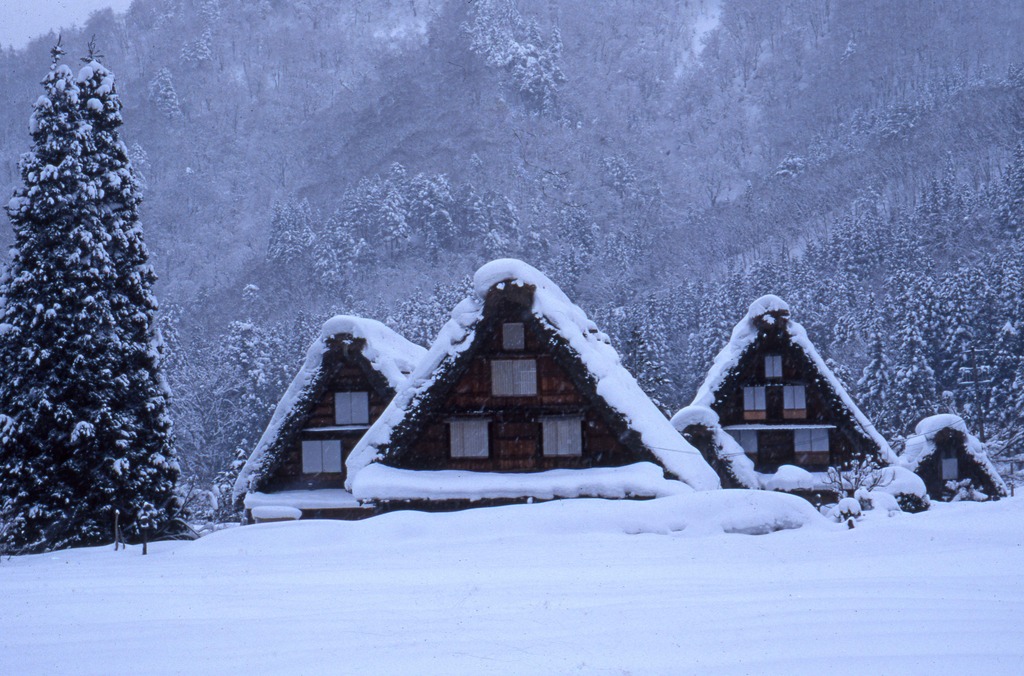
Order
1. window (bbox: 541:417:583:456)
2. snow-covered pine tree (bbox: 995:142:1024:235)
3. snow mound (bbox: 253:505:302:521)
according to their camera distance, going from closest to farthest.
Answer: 1. window (bbox: 541:417:583:456)
2. snow mound (bbox: 253:505:302:521)
3. snow-covered pine tree (bbox: 995:142:1024:235)

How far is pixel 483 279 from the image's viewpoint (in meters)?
22.8

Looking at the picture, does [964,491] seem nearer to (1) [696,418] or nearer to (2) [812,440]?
(2) [812,440]

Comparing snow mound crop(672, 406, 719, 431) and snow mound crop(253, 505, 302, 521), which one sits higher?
snow mound crop(672, 406, 719, 431)

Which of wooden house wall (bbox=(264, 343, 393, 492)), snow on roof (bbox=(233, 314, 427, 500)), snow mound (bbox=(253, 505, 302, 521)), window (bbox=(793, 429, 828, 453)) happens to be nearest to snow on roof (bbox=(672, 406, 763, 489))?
window (bbox=(793, 429, 828, 453))

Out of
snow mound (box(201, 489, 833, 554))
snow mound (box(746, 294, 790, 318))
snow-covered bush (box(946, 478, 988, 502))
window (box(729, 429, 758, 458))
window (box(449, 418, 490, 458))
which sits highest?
snow mound (box(746, 294, 790, 318))

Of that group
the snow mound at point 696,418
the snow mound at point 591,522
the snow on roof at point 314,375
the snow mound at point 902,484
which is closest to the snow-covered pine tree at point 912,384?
the snow mound at point 902,484

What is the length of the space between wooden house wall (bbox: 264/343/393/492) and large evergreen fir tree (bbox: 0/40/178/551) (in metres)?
6.49

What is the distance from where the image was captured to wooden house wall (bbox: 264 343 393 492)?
2955cm

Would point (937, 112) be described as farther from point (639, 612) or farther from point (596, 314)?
point (639, 612)

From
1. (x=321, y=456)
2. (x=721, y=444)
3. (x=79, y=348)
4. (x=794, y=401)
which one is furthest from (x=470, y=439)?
(x=794, y=401)

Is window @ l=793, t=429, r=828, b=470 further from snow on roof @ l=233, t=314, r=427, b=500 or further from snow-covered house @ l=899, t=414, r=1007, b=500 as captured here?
snow on roof @ l=233, t=314, r=427, b=500

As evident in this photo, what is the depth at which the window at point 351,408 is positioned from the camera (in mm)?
29812

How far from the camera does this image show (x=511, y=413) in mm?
23078

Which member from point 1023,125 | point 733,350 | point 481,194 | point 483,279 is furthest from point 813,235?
point 483,279
